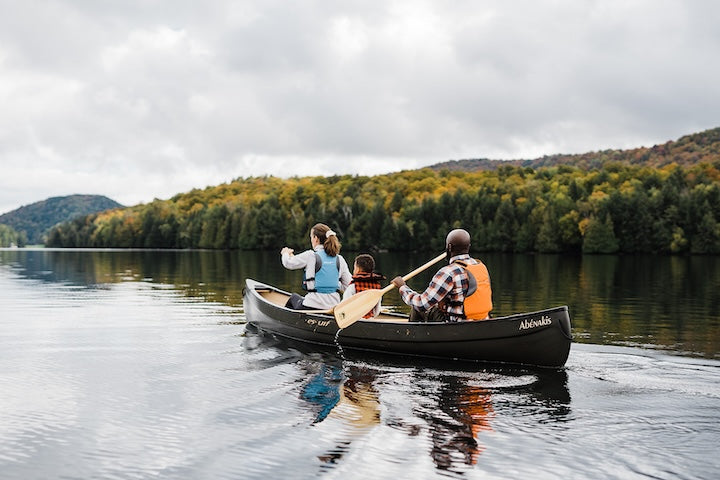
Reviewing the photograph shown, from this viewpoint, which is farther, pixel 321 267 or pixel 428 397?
pixel 321 267

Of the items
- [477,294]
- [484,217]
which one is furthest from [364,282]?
[484,217]

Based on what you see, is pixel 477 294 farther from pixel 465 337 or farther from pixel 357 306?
pixel 357 306

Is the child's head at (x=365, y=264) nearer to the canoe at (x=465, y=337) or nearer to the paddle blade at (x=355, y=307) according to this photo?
the paddle blade at (x=355, y=307)

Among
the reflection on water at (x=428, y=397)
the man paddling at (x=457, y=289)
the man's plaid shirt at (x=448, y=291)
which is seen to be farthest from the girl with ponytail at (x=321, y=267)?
the man's plaid shirt at (x=448, y=291)

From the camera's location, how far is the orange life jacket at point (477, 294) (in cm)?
1198

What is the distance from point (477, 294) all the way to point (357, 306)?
251cm

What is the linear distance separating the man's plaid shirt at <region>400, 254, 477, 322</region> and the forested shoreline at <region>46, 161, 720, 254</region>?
89786 mm

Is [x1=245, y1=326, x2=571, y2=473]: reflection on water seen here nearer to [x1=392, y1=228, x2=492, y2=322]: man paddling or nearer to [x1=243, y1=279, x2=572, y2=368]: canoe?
[x1=243, y1=279, x2=572, y2=368]: canoe

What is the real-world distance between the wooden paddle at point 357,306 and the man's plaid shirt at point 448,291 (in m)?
1.02

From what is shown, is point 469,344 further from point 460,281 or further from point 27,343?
point 27,343

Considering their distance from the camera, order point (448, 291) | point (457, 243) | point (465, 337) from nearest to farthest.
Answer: point (457, 243) → point (448, 291) → point (465, 337)

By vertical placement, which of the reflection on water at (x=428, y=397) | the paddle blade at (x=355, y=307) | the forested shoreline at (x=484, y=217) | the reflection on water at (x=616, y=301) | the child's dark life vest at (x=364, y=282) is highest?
the forested shoreline at (x=484, y=217)

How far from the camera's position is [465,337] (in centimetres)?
1223

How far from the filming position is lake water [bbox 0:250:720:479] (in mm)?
Result: 7141
